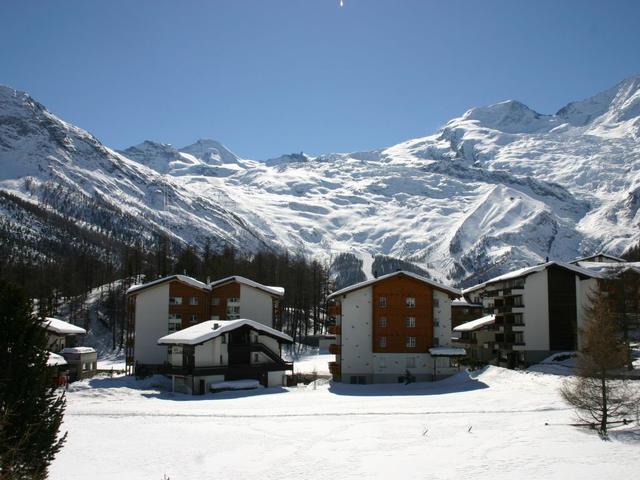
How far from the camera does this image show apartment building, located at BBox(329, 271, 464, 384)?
66.4 meters

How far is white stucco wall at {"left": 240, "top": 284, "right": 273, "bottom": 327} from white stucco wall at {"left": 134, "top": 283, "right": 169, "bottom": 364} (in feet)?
30.5

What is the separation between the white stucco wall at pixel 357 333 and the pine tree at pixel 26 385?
156 feet

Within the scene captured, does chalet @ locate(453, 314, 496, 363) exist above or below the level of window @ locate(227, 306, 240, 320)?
below

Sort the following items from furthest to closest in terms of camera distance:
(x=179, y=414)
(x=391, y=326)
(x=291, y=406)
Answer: (x=391, y=326) → (x=291, y=406) → (x=179, y=414)

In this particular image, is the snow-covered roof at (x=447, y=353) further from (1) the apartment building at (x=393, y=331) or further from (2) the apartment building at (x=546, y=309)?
(2) the apartment building at (x=546, y=309)

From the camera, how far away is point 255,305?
78.1 meters

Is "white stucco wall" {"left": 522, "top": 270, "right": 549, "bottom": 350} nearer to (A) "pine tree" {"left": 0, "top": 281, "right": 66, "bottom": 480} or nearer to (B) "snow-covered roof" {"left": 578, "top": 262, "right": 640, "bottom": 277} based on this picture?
(B) "snow-covered roof" {"left": 578, "top": 262, "right": 640, "bottom": 277}

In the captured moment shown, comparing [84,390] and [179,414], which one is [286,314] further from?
[179,414]

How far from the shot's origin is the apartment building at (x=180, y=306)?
245ft

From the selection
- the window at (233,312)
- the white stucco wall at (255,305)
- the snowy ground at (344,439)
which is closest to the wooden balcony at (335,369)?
the white stucco wall at (255,305)

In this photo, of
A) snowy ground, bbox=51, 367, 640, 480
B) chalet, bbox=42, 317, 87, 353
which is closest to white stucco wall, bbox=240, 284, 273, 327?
chalet, bbox=42, 317, 87, 353

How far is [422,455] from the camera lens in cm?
3072

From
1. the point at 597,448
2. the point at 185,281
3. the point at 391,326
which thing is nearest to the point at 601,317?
the point at 597,448

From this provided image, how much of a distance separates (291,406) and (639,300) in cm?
4379
